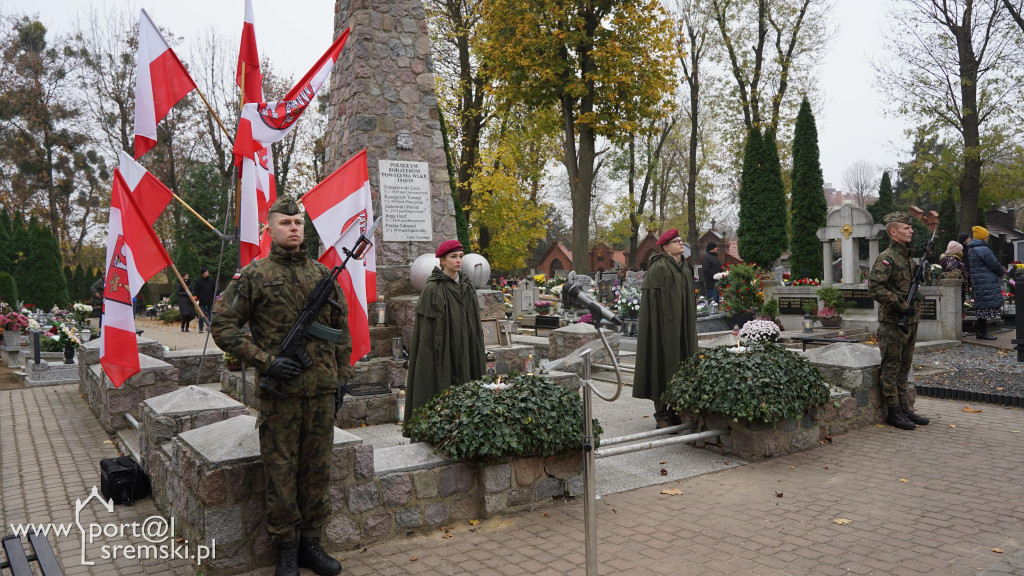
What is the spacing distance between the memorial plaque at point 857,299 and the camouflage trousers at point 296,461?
14891 mm

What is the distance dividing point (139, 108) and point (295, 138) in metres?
29.5

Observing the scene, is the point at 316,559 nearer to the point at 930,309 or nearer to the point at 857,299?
the point at 930,309

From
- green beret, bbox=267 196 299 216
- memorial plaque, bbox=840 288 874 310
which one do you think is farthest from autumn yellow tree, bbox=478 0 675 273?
green beret, bbox=267 196 299 216

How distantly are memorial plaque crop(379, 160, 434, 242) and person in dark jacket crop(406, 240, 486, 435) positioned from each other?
12.0ft

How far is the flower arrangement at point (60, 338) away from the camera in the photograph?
42.6ft

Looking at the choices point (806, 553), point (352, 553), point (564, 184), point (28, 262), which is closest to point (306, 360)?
point (352, 553)

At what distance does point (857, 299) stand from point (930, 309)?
7.82 ft

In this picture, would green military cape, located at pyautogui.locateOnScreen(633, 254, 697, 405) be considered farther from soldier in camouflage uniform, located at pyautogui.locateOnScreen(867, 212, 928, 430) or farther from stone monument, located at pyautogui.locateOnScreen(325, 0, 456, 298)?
stone monument, located at pyautogui.locateOnScreen(325, 0, 456, 298)

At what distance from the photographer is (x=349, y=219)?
6.05m

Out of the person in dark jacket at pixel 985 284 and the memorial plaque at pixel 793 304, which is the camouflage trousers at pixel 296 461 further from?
the memorial plaque at pixel 793 304

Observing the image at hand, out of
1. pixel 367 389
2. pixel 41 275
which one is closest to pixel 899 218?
pixel 367 389

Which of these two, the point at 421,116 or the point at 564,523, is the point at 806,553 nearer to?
the point at 564,523

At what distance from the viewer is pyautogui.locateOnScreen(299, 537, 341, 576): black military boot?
371 cm

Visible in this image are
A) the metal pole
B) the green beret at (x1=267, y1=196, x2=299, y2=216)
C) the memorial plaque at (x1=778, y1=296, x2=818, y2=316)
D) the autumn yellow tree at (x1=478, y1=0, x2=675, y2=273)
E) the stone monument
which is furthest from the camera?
the autumn yellow tree at (x1=478, y1=0, x2=675, y2=273)
